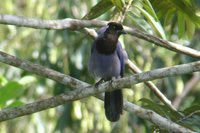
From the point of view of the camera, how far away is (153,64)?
7938 mm

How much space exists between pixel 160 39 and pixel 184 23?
18.2 inches

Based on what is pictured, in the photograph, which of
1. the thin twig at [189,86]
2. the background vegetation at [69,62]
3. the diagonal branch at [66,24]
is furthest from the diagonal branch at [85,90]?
the thin twig at [189,86]

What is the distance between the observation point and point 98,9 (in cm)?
465

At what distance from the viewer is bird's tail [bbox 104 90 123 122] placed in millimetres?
4951

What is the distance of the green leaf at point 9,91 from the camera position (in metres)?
5.04

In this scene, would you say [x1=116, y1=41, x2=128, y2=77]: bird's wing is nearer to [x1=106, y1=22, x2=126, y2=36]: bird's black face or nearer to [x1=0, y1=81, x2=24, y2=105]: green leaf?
[x1=106, y1=22, x2=126, y2=36]: bird's black face

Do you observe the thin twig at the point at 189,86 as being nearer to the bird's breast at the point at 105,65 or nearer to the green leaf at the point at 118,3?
the bird's breast at the point at 105,65

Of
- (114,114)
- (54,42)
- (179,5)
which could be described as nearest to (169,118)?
(114,114)

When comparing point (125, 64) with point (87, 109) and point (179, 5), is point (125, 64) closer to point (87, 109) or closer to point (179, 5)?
point (179, 5)

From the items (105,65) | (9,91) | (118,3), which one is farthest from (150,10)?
(9,91)

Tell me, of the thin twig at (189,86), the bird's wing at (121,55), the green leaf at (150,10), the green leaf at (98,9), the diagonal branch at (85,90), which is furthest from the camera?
the thin twig at (189,86)

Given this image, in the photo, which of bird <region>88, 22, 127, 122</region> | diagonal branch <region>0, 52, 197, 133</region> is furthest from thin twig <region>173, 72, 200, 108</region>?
diagonal branch <region>0, 52, 197, 133</region>

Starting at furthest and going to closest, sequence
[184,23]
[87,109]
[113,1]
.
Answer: [87,109]
[184,23]
[113,1]

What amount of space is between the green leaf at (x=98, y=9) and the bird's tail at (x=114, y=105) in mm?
735
